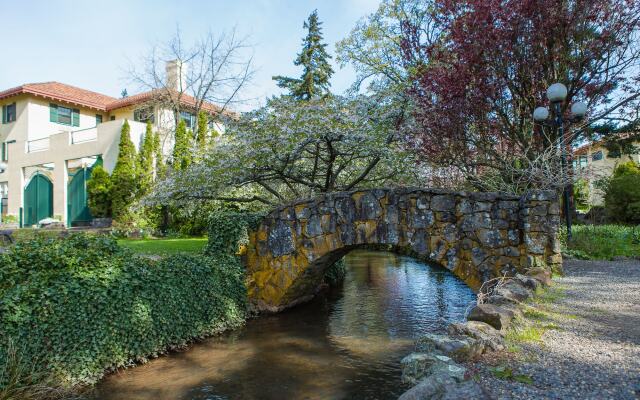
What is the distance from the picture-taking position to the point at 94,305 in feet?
18.3

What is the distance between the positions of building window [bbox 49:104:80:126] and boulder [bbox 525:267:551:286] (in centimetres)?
2275

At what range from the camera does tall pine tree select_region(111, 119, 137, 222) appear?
55.4 ft

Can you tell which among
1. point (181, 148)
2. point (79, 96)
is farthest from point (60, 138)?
point (181, 148)

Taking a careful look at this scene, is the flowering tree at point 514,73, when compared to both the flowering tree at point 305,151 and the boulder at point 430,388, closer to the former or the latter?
the flowering tree at point 305,151

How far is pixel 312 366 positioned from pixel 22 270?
12.7 feet

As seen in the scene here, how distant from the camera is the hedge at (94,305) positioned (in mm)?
5074

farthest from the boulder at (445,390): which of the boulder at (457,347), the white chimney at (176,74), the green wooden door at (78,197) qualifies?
the white chimney at (176,74)

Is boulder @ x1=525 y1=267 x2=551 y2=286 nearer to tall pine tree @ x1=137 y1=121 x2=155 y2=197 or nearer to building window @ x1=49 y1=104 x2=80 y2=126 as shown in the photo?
tall pine tree @ x1=137 y1=121 x2=155 y2=197

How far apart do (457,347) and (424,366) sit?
30cm

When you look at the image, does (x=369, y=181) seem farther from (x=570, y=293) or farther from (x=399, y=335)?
(x=570, y=293)

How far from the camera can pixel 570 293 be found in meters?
5.30

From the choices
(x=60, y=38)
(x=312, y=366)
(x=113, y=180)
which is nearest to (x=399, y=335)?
(x=312, y=366)

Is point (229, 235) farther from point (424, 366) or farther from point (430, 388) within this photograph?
point (430, 388)

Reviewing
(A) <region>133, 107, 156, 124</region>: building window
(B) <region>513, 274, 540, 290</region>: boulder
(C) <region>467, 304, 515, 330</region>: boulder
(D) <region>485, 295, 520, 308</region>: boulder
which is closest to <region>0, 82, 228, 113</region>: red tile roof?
(A) <region>133, 107, 156, 124</region>: building window
